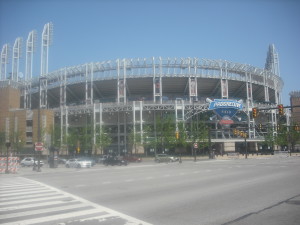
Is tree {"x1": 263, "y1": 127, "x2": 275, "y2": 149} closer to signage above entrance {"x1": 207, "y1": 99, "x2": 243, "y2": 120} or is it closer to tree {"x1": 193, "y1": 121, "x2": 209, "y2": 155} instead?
signage above entrance {"x1": 207, "y1": 99, "x2": 243, "y2": 120}

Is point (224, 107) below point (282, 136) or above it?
above

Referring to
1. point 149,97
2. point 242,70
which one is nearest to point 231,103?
point 242,70

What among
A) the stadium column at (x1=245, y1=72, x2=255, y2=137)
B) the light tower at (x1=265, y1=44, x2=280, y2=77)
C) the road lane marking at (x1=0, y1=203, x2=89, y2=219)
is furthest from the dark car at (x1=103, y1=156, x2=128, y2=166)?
the light tower at (x1=265, y1=44, x2=280, y2=77)

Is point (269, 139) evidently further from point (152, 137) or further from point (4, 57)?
point (4, 57)

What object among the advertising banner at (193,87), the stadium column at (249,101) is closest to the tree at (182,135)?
the advertising banner at (193,87)

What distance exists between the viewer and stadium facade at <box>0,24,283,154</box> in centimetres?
7344

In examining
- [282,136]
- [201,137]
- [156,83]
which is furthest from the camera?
[282,136]

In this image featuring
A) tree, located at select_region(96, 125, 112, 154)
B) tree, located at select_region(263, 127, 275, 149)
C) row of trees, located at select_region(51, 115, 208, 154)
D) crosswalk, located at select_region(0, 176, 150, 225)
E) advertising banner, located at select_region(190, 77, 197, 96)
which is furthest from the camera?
tree, located at select_region(263, 127, 275, 149)

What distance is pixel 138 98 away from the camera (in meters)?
85.5

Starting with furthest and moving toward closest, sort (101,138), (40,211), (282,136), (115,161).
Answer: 1. (282,136)
2. (101,138)
3. (115,161)
4. (40,211)

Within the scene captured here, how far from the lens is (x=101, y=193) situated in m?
14.4

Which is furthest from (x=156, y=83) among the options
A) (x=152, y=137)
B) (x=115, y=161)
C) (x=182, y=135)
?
(x=115, y=161)

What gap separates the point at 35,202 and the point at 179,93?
7678 cm

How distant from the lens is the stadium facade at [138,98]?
73.4 meters
